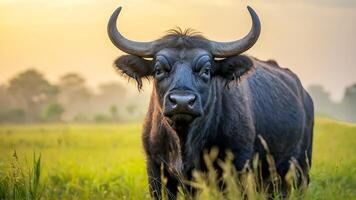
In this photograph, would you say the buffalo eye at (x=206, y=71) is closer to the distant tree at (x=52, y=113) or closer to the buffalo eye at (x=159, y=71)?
the buffalo eye at (x=159, y=71)

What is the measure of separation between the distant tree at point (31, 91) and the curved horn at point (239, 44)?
46467mm

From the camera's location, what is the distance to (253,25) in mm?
7195

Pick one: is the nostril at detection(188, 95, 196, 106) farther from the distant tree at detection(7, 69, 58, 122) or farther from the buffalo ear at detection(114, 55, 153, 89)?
the distant tree at detection(7, 69, 58, 122)

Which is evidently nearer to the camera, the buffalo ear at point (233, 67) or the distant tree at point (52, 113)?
the buffalo ear at point (233, 67)

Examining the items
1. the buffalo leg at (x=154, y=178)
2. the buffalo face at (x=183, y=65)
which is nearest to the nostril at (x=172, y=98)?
the buffalo face at (x=183, y=65)

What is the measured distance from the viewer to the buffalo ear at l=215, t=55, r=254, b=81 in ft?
24.1

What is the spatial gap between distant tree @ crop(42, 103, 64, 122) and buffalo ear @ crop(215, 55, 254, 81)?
1839 inches

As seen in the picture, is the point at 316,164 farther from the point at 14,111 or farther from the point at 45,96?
the point at 45,96

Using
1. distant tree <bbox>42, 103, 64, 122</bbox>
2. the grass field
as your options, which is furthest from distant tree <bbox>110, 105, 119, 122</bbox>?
the grass field

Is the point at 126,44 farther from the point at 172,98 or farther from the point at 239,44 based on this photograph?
the point at 172,98

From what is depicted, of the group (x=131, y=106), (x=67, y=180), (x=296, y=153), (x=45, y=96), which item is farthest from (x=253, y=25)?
(x=131, y=106)

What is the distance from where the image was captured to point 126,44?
7402 millimetres

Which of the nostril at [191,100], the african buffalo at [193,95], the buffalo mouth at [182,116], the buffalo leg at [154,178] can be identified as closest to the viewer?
the nostril at [191,100]

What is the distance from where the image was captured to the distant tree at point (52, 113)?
53562 mm
